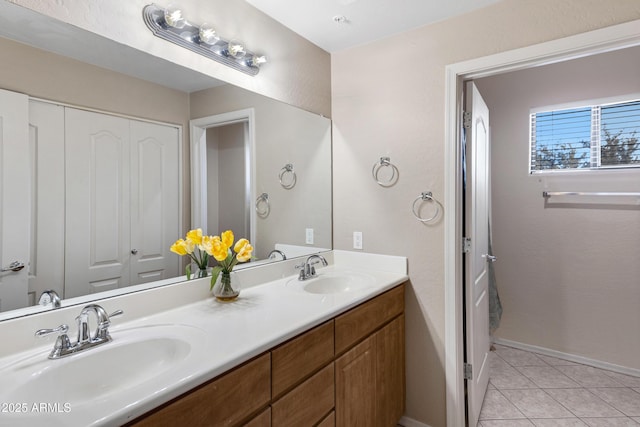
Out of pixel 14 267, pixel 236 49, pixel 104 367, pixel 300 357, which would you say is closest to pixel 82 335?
pixel 104 367

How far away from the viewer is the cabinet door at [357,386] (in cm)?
145

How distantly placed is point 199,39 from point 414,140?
1.24 meters

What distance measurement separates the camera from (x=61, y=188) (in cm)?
116

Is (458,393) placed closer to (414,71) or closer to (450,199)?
(450,199)

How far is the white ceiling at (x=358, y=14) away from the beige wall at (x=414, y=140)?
0.23 feet

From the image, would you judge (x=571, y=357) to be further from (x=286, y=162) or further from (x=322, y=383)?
(x=286, y=162)

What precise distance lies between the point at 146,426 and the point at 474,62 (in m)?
2.03

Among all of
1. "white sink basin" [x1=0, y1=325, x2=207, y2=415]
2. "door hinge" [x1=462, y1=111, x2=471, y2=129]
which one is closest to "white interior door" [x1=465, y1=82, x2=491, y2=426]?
"door hinge" [x1=462, y1=111, x2=471, y2=129]

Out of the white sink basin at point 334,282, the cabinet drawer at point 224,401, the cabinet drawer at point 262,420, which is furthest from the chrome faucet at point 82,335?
the white sink basin at point 334,282

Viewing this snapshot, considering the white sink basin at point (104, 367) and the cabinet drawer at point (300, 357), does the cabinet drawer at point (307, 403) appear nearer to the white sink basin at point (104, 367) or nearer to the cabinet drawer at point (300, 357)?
the cabinet drawer at point (300, 357)

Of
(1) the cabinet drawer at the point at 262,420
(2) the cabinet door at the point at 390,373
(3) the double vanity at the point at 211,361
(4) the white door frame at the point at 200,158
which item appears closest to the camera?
(3) the double vanity at the point at 211,361

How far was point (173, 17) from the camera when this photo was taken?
139cm

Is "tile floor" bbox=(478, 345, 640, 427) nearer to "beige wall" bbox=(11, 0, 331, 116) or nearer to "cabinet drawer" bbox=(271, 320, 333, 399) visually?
"cabinet drawer" bbox=(271, 320, 333, 399)

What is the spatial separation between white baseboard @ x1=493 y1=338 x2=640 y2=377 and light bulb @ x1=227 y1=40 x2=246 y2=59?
10.2ft
